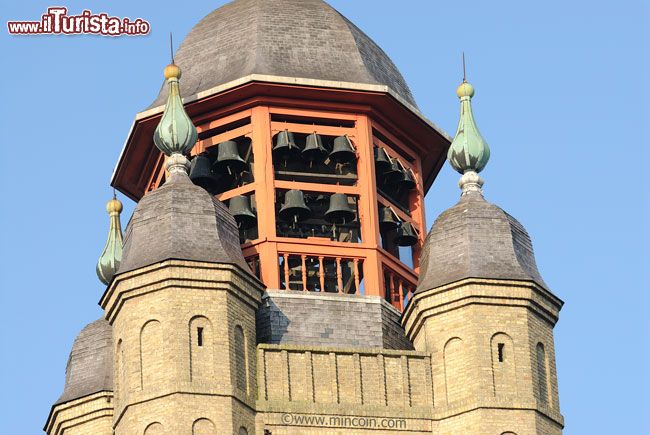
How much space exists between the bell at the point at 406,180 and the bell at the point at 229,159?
3734 mm

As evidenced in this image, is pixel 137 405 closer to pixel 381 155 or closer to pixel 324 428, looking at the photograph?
pixel 324 428

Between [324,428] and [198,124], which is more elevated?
[198,124]

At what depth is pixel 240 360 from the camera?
203 ft

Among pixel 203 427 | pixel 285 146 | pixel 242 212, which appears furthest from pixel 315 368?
pixel 285 146

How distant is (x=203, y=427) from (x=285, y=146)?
886cm

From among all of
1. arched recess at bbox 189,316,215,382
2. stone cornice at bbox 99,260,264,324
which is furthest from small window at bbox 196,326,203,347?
stone cornice at bbox 99,260,264,324

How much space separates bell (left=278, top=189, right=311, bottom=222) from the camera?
66.1 meters

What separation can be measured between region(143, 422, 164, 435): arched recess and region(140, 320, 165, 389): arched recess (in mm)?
939

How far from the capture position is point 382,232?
222ft

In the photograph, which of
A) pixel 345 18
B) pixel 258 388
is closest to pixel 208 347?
pixel 258 388

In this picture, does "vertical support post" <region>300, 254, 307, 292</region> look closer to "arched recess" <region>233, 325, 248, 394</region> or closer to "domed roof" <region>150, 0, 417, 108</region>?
"arched recess" <region>233, 325, 248, 394</region>

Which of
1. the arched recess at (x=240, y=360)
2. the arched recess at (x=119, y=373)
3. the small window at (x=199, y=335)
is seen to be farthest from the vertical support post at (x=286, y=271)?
the arched recess at (x=119, y=373)

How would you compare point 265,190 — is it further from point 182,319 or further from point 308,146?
point 182,319

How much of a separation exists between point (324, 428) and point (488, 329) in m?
4.07
